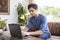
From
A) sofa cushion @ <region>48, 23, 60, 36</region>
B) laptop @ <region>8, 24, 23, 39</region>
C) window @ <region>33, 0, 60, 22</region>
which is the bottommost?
sofa cushion @ <region>48, 23, 60, 36</region>

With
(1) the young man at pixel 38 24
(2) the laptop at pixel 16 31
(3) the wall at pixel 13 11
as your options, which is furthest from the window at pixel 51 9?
(2) the laptop at pixel 16 31

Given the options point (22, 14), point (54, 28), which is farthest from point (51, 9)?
point (54, 28)

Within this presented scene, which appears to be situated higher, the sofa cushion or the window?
the window

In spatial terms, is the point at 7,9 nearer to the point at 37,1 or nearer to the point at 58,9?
the point at 37,1

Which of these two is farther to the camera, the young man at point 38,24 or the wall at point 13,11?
the wall at point 13,11

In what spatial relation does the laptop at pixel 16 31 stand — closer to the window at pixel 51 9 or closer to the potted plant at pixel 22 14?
the potted plant at pixel 22 14

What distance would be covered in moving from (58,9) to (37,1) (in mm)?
767

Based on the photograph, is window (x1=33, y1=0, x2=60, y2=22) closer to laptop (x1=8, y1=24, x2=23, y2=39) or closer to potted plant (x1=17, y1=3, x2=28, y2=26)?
potted plant (x1=17, y1=3, x2=28, y2=26)

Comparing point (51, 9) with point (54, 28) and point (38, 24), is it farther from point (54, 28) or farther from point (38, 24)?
point (38, 24)

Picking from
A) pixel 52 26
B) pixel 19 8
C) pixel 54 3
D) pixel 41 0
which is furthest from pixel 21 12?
pixel 52 26

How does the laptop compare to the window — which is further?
the window

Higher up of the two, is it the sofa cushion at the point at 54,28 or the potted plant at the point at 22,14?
the potted plant at the point at 22,14

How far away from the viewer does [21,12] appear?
486cm

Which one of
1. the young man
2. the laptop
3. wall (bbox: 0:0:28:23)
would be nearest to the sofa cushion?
the young man
